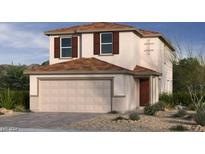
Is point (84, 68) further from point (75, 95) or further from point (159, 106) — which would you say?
point (159, 106)

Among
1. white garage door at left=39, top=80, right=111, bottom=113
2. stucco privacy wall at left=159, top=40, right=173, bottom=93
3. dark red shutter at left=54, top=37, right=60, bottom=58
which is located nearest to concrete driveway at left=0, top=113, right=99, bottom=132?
white garage door at left=39, top=80, right=111, bottom=113

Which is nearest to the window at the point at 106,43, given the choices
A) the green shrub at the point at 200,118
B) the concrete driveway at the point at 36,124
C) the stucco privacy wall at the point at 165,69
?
the stucco privacy wall at the point at 165,69

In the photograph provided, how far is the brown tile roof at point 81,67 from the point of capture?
2448 centimetres

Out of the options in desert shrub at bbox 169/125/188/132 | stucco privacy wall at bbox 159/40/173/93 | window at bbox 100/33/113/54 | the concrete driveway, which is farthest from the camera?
stucco privacy wall at bbox 159/40/173/93

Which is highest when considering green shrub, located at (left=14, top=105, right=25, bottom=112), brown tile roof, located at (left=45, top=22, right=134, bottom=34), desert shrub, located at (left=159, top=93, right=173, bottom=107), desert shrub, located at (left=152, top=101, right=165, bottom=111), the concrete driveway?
brown tile roof, located at (left=45, top=22, right=134, bottom=34)

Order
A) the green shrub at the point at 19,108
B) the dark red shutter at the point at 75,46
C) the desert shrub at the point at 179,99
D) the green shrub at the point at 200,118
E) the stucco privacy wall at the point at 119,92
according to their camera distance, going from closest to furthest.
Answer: the green shrub at the point at 200,118 → the stucco privacy wall at the point at 119,92 → the green shrub at the point at 19,108 → the dark red shutter at the point at 75,46 → the desert shrub at the point at 179,99

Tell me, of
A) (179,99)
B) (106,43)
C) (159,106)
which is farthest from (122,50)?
(179,99)

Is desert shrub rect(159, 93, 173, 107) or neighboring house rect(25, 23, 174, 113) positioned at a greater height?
neighboring house rect(25, 23, 174, 113)

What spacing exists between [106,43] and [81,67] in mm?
2607

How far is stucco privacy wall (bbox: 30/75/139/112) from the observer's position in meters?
24.1

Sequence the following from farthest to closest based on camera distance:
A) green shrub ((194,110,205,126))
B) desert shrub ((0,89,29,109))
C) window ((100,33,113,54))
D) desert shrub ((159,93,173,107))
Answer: desert shrub ((159,93,173,107))
window ((100,33,113,54))
desert shrub ((0,89,29,109))
green shrub ((194,110,205,126))

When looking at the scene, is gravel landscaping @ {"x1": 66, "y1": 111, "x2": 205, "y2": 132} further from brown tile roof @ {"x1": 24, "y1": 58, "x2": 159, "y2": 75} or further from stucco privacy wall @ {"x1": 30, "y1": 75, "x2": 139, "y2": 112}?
brown tile roof @ {"x1": 24, "y1": 58, "x2": 159, "y2": 75}

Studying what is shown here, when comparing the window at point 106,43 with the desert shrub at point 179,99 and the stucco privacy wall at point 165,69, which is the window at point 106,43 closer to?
the desert shrub at point 179,99
